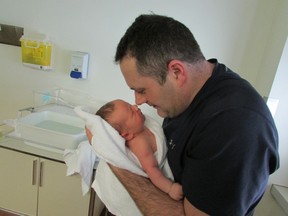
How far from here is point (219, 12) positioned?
166 cm

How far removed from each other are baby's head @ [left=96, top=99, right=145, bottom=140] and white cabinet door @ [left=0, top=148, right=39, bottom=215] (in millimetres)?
781

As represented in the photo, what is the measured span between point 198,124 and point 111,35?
1.29 m

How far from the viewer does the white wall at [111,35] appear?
5.31 ft

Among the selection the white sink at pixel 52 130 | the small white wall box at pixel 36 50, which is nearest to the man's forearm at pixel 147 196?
the white sink at pixel 52 130

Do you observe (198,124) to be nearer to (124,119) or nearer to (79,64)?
(124,119)

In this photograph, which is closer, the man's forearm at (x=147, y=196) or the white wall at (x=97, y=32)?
the man's forearm at (x=147, y=196)

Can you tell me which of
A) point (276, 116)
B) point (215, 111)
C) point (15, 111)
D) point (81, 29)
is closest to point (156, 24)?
point (215, 111)

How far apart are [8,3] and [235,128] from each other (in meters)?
1.98

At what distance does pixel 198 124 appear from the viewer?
29.8 inches

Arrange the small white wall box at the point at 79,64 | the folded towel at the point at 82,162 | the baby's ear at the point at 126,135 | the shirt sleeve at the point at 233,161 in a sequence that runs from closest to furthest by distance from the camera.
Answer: the shirt sleeve at the point at 233,161, the baby's ear at the point at 126,135, the folded towel at the point at 82,162, the small white wall box at the point at 79,64

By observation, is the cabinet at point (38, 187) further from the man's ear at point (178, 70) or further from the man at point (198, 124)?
the man's ear at point (178, 70)

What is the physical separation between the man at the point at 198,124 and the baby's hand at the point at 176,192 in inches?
0.8

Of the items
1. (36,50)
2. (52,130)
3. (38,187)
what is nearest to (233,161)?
(52,130)

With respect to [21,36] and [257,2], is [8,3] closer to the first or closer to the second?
[21,36]
